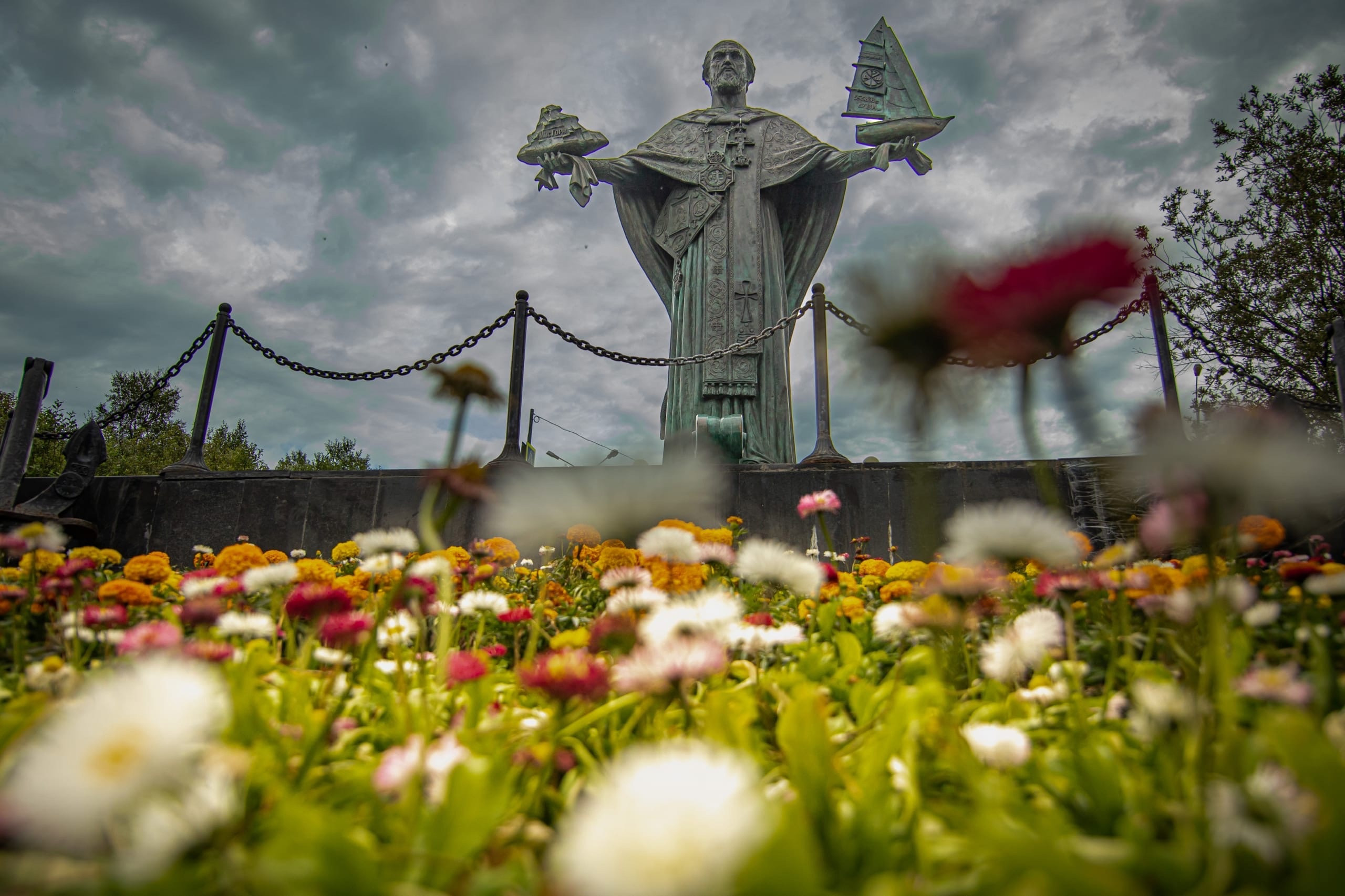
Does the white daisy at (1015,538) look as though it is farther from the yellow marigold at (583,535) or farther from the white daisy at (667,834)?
the yellow marigold at (583,535)

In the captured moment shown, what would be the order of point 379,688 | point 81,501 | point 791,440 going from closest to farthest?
point 379,688 → point 81,501 → point 791,440

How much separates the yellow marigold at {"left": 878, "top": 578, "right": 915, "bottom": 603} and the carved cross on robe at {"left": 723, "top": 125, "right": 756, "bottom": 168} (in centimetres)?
588

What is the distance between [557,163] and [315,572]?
5.57 m

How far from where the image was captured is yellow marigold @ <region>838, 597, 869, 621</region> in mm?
1744

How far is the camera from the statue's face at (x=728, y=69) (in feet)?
23.1

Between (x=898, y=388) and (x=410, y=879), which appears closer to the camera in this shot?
(x=410, y=879)

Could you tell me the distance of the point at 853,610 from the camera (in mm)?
1748

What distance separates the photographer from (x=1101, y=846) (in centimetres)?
63

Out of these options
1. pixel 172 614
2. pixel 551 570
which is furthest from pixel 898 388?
pixel 551 570

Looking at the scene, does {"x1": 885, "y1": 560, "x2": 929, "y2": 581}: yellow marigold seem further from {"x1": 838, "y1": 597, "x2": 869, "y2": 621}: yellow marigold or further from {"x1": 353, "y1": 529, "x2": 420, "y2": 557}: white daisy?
{"x1": 353, "y1": 529, "x2": 420, "y2": 557}: white daisy

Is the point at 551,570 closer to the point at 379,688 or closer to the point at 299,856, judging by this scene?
the point at 379,688

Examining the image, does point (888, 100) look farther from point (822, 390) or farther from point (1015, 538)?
point (1015, 538)

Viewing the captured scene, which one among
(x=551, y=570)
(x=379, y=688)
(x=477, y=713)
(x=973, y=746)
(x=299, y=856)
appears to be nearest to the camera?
(x=299, y=856)

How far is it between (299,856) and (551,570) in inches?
107
